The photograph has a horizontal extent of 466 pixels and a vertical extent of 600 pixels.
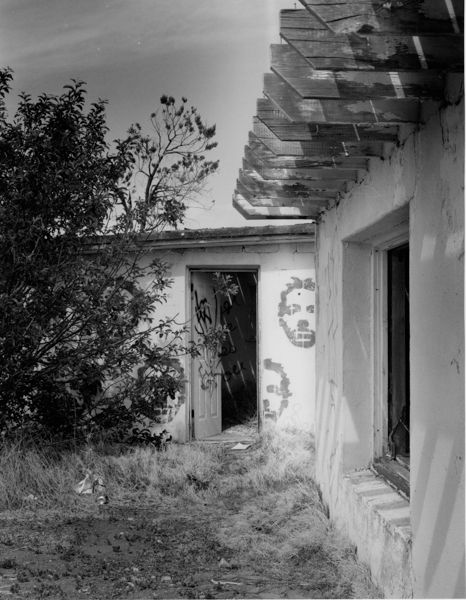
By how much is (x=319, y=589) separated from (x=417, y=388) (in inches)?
63.2

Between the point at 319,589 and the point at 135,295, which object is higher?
the point at 135,295

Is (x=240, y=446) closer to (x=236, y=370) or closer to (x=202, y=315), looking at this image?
(x=202, y=315)

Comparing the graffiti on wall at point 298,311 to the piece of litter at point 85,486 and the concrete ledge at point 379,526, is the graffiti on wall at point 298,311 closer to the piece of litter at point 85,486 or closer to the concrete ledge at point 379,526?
the piece of litter at point 85,486

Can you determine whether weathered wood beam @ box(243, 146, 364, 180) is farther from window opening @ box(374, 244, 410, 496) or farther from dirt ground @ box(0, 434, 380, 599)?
dirt ground @ box(0, 434, 380, 599)

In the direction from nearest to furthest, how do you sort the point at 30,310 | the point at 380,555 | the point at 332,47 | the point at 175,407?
the point at 332,47
the point at 380,555
the point at 30,310
the point at 175,407

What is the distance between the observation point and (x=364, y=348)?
504 cm

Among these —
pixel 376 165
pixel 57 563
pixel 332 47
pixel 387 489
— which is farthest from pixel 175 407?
pixel 332 47

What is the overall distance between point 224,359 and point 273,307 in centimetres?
391

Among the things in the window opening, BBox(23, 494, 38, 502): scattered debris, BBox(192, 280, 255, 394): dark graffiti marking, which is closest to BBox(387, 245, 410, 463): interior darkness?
the window opening

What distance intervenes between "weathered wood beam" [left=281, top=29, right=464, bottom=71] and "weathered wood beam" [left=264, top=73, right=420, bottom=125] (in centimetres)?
46

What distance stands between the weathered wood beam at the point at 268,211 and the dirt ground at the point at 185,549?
2.53m

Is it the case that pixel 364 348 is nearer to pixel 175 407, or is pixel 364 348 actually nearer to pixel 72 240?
pixel 72 240

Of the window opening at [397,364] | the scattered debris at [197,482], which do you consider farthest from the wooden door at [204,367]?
the window opening at [397,364]

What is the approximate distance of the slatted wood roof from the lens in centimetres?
239
